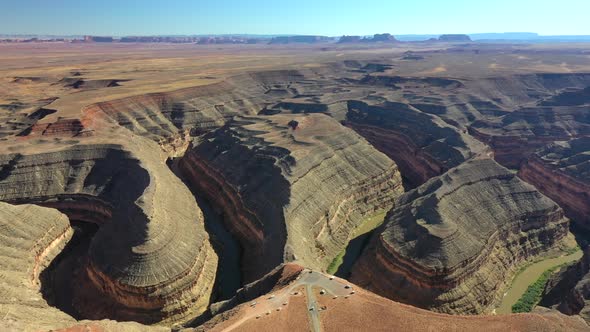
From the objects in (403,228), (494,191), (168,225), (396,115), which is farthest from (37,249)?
(396,115)

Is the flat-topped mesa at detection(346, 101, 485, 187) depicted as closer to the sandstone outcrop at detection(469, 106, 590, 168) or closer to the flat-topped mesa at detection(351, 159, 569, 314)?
the sandstone outcrop at detection(469, 106, 590, 168)

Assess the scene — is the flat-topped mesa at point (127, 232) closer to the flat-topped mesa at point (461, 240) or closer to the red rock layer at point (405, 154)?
the flat-topped mesa at point (461, 240)

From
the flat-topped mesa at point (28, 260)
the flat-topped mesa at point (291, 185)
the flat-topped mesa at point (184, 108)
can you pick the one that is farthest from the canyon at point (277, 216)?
the flat-topped mesa at point (184, 108)

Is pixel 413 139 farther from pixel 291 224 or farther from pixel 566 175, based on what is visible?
pixel 291 224

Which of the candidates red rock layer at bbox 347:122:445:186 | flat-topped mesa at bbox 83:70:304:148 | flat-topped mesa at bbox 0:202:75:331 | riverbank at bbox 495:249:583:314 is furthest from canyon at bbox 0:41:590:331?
riverbank at bbox 495:249:583:314

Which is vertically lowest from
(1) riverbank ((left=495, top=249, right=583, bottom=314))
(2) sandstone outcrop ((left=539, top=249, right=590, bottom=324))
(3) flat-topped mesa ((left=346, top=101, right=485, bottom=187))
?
(1) riverbank ((left=495, top=249, right=583, bottom=314))

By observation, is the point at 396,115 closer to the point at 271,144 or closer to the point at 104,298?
the point at 271,144
